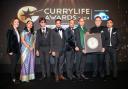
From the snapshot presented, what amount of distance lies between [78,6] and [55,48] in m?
2.41

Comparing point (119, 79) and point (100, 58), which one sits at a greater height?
point (100, 58)

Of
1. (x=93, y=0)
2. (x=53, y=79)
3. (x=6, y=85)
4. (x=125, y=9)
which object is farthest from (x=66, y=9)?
(x=6, y=85)

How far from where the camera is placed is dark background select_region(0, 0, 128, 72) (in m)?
9.34

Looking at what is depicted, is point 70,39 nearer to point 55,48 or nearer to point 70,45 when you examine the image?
point 70,45

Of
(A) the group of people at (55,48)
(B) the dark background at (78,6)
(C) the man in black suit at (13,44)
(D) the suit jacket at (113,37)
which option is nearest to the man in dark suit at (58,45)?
(A) the group of people at (55,48)

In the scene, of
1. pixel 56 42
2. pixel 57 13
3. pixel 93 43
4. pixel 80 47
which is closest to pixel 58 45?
pixel 56 42

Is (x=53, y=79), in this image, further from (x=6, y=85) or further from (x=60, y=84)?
(x=6, y=85)

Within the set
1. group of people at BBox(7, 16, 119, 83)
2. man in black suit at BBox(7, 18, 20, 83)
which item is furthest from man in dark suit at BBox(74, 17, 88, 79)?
man in black suit at BBox(7, 18, 20, 83)

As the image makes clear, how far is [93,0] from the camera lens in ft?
31.2

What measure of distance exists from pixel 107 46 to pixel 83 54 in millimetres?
657

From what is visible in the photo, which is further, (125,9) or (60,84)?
(125,9)

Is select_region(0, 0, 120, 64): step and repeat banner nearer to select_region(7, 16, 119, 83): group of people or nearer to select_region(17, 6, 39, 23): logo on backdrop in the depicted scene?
select_region(17, 6, 39, 23): logo on backdrop

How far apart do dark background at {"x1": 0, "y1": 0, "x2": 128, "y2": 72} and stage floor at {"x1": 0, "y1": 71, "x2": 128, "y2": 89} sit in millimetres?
1621

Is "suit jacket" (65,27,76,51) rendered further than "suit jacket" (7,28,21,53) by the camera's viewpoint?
Yes
